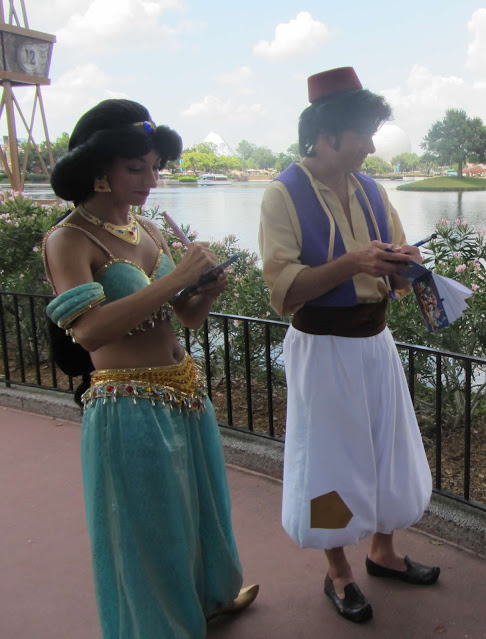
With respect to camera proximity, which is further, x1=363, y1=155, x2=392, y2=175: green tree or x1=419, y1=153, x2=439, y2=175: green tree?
x1=419, y1=153, x2=439, y2=175: green tree

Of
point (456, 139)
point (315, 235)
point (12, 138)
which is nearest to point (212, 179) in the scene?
point (456, 139)

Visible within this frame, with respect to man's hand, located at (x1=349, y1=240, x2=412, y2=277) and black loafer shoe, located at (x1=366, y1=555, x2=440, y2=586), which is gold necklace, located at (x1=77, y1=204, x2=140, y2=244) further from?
black loafer shoe, located at (x1=366, y1=555, x2=440, y2=586)

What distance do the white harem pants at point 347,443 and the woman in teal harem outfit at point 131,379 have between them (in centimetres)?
34

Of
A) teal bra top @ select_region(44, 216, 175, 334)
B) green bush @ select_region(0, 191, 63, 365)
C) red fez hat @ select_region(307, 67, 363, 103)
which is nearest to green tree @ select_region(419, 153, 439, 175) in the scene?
red fez hat @ select_region(307, 67, 363, 103)

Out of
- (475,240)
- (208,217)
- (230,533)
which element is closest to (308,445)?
(230,533)

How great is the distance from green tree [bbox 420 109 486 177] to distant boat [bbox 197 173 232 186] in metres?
1.78

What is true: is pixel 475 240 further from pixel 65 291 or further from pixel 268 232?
pixel 65 291

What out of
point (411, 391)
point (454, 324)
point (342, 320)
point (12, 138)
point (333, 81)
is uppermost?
point (12, 138)

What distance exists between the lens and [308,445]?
6.37 feet

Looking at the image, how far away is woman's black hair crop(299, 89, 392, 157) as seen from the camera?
186 centimetres

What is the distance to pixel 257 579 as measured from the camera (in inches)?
91.2

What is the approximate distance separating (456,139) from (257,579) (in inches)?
92.7

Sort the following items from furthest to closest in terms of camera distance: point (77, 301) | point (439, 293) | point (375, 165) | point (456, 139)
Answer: point (456, 139), point (375, 165), point (439, 293), point (77, 301)

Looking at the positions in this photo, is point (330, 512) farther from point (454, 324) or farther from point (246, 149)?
point (246, 149)
